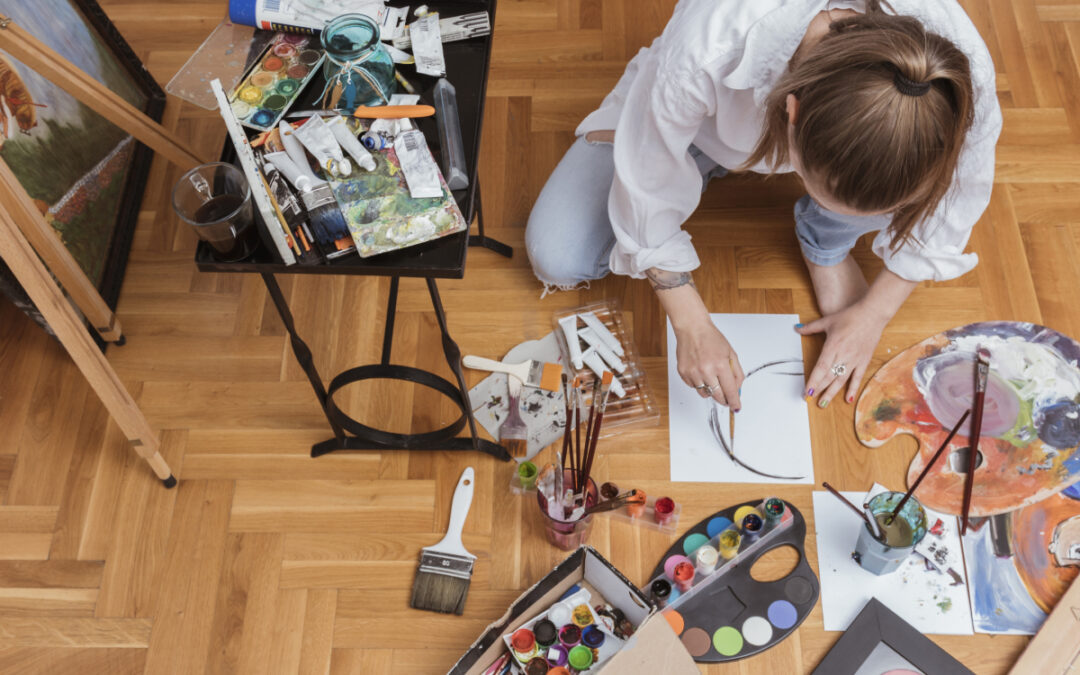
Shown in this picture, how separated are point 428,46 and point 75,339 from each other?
74 cm

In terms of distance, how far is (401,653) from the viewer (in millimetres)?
1590

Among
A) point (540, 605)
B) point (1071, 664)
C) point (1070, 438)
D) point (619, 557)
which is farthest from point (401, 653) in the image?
point (1070, 438)

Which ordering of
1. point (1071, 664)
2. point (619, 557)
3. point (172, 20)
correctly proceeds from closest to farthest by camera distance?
point (1071, 664)
point (619, 557)
point (172, 20)

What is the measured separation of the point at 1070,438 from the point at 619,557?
0.88 meters

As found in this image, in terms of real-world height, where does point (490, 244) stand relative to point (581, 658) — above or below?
above

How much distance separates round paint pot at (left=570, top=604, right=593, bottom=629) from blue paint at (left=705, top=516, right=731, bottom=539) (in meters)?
0.30

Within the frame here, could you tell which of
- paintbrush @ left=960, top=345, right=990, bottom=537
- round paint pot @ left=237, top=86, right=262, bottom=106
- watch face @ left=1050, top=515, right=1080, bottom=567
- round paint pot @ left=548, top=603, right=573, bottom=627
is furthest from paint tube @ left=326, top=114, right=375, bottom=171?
watch face @ left=1050, top=515, right=1080, bottom=567

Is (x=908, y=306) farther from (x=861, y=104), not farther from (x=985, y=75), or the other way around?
(x=861, y=104)

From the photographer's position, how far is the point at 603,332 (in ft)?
6.09

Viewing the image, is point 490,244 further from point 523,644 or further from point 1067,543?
point 1067,543

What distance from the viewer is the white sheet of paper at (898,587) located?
1577mm

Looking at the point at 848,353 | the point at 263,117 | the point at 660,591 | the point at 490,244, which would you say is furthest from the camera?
the point at 490,244

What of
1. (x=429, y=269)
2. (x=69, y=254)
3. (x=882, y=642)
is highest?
(x=429, y=269)

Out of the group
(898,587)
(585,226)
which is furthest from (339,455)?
(898,587)
